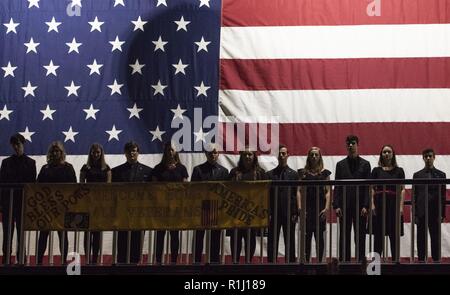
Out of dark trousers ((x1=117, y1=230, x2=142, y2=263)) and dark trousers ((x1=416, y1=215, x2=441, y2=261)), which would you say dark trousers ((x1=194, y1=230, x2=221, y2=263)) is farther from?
dark trousers ((x1=416, y1=215, x2=441, y2=261))

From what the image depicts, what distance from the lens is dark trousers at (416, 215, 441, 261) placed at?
10641 millimetres

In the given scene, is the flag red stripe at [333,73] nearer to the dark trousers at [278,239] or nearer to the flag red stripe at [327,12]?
the flag red stripe at [327,12]

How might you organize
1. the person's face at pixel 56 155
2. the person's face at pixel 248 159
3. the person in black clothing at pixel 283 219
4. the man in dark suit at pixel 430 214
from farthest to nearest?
the person's face at pixel 56 155, the person's face at pixel 248 159, the person in black clothing at pixel 283 219, the man in dark suit at pixel 430 214

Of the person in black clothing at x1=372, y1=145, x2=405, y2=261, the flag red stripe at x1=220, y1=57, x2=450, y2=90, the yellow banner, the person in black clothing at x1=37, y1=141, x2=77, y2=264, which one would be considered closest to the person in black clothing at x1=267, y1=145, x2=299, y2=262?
the yellow banner

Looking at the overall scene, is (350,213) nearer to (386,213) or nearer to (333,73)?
(386,213)

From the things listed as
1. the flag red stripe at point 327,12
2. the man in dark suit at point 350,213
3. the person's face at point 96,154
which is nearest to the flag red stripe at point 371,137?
the flag red stripe at point 327,12

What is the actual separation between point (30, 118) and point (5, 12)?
70.7 inches

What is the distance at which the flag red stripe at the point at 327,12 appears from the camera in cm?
1459

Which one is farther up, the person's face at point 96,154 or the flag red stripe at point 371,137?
the flag red stripe at point 371,137

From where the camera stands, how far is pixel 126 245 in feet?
36.3

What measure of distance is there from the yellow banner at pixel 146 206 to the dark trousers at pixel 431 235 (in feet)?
5.69

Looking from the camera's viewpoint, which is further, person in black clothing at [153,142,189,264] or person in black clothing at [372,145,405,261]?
person in black clothing at [153,142,189,264]

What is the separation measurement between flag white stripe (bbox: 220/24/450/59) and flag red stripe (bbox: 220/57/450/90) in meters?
0.10
